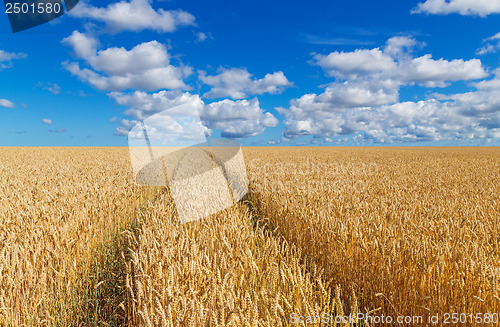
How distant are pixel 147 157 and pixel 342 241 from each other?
30.3ft

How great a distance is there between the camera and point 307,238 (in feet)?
14.8

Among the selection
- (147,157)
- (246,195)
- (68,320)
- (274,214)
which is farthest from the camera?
(147,157)

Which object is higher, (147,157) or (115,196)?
(147,157)

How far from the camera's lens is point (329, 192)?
20.2 feet

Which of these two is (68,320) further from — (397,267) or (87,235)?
(397,267)

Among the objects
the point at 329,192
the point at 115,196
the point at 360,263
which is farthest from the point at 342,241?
the point at 115,196

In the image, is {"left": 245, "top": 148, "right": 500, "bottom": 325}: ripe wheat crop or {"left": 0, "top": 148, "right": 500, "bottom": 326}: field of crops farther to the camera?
{"left": 245, "top": 148, "right": 500, "bottom": 325}: ripe wheat crop

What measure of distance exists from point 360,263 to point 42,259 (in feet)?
11.3

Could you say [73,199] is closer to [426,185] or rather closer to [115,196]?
[115,196]

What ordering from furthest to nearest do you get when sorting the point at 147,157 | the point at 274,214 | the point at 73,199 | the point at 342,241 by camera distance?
the point at 147,157 → the point at 274,214 → the point at 73,199 → the point at 342,241

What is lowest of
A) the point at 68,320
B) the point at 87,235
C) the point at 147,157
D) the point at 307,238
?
the point at 68,320

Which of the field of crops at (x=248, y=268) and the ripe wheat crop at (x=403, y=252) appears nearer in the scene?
the field of crops at (x=248, y=268)

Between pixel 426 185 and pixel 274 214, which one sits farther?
pixel 426 185

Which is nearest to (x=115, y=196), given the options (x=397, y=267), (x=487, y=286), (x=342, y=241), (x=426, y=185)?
(x=342, y=241)
